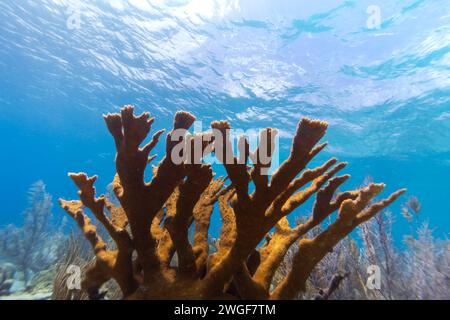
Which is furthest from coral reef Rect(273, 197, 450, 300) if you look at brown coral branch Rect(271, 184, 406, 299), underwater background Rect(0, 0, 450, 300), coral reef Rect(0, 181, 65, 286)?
underwater background Rect(0, 0, 450, 300)

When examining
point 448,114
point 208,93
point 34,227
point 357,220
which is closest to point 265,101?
point 208,93

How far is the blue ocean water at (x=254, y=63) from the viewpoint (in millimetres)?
14602

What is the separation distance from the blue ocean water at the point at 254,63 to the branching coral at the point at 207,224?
1452 cm

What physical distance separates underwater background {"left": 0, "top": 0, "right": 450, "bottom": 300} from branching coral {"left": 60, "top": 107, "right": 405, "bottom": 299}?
14.5m

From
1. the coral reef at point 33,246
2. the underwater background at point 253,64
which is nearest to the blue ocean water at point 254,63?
the underwater background at point 253,64

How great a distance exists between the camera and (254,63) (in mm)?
17406

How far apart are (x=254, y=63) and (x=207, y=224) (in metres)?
16.4

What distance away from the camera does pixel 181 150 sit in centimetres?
183

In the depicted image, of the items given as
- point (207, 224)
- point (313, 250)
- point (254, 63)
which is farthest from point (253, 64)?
point (313, 250)

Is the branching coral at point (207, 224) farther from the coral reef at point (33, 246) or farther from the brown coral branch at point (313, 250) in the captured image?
the coral reef at point (33, 246)

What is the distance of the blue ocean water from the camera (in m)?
A: 14.6

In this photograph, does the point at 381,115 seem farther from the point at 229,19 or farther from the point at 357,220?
the point at 357,220

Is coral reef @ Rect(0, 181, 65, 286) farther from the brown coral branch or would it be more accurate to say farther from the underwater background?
the brown coral branch
